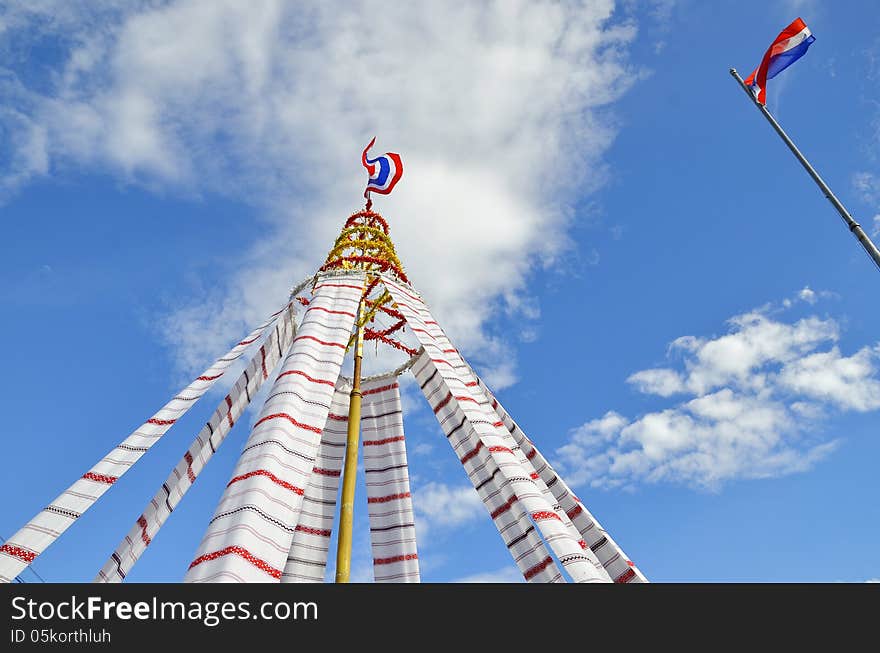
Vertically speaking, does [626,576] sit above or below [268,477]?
below

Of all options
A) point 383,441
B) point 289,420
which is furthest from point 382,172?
point 289,420

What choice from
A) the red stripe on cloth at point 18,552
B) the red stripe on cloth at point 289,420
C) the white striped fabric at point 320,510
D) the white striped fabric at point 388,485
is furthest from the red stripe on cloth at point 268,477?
the white striped fabric at point 388,485

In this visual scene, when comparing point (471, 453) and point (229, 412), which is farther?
point (471, 453)

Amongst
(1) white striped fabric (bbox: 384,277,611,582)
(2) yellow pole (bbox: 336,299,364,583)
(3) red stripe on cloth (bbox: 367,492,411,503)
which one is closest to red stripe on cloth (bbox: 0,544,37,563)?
(2) yellow pole (bbox: 336,299,364,583)

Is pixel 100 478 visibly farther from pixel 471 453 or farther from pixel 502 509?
pixel 502 509

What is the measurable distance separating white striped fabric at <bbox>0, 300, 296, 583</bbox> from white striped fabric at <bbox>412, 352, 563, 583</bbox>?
15.1 feet

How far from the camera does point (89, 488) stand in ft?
25.2

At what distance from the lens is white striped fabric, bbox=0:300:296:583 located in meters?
6.85

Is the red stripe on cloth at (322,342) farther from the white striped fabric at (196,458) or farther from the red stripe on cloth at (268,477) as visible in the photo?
the red stripe on cloth at (268,477)

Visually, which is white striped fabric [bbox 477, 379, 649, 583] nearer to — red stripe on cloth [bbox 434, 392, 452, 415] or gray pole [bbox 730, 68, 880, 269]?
red stripe on cloth [bbox 434, 392, 452, 415]

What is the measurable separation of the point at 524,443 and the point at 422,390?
8.63 ft

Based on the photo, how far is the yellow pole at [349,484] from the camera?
8.37 meters

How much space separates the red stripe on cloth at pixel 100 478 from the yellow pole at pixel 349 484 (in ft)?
11.2

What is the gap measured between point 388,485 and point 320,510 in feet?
5.26
